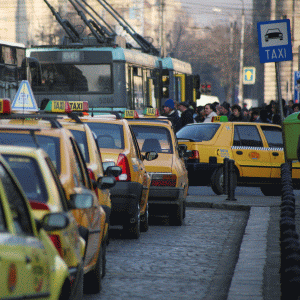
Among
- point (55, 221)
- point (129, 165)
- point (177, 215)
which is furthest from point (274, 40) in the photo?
point (55, 221)

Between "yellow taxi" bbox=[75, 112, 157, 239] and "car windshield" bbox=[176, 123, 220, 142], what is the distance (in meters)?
6.70

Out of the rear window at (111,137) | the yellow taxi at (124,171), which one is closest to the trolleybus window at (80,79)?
the yellow taxi at (124,171)

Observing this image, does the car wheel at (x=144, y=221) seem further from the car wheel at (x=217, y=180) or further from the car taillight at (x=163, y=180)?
the car wheel at (x=217, y=180)

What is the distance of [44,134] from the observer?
6.19 metres

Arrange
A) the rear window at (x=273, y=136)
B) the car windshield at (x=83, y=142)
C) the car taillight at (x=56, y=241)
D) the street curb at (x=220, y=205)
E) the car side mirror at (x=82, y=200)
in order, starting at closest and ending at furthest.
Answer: the car taillight at (x=56, y=241) → the car side mirror at (x=82, y=200) → the car windshield at (x=83, y=142) → the street curb at (x=220, y=205) → the rear window at (x=273, y=136)

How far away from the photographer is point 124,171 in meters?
10.1

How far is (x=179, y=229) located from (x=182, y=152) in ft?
6.42

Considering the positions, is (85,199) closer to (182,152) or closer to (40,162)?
(40,162)

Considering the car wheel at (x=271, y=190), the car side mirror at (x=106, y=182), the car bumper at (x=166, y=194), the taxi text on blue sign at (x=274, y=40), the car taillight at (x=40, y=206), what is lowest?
the car wheel at (x=271, y=190)

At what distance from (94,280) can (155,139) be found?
226 inches

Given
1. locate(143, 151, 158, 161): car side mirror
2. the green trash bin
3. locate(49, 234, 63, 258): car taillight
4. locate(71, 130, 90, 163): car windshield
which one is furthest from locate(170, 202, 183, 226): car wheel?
locate(49, 234, 63, 258): car taillight

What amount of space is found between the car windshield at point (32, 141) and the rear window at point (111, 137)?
13.2 ft

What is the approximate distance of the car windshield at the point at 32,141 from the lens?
614 cm

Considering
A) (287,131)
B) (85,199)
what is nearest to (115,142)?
(287,131)
